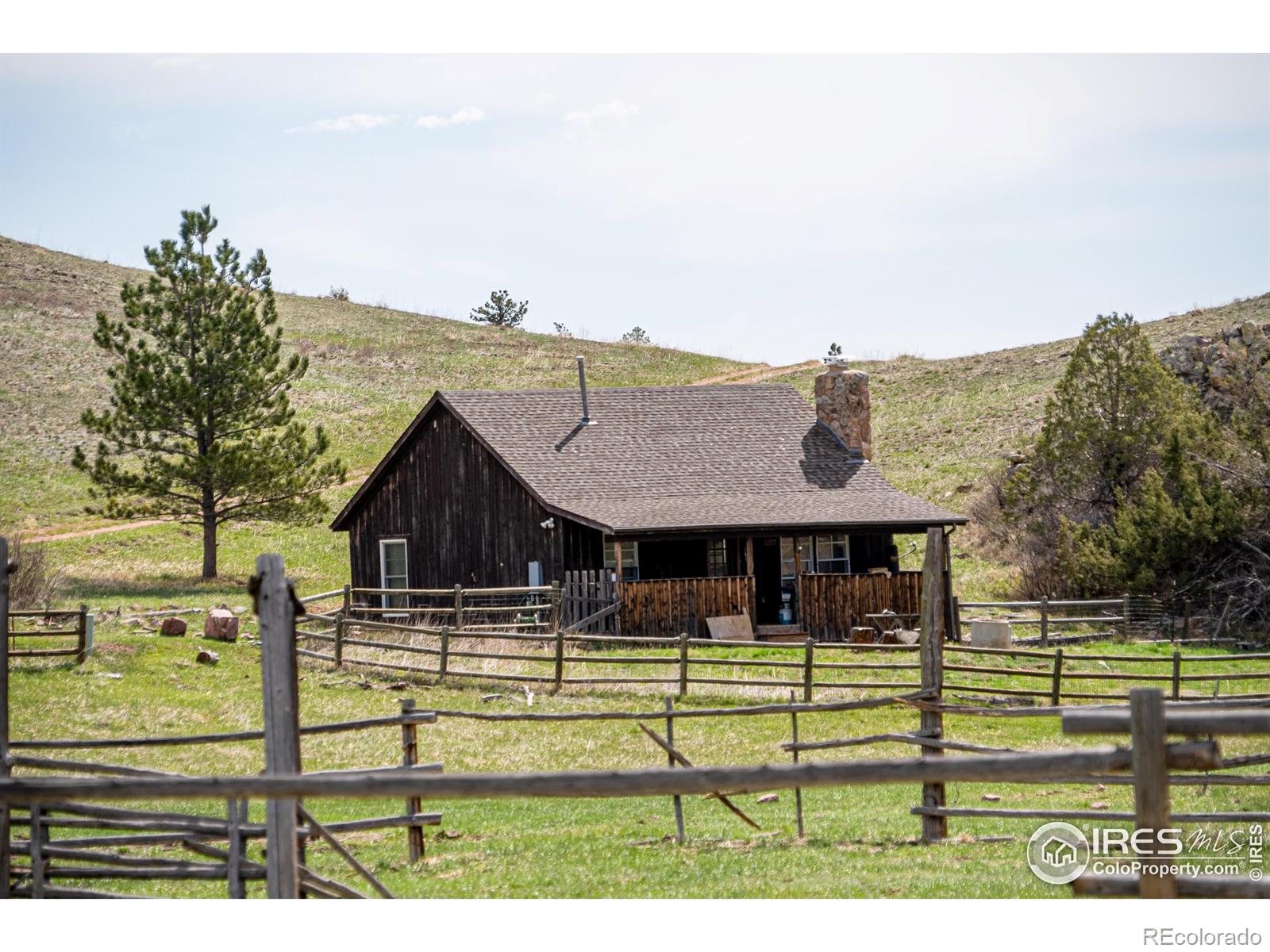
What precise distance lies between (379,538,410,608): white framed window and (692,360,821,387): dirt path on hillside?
4087cm

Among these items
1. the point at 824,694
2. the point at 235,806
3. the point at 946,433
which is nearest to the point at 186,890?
the point at 235,806

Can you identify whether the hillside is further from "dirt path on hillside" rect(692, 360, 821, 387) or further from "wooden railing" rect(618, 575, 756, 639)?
"wooden railing" rect(618, 575, 756, 639)

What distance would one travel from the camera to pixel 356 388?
233 ft

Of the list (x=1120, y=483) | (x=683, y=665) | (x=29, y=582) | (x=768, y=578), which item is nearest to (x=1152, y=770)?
(x=683, y=665)

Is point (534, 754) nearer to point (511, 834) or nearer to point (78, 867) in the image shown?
point (511, 834)

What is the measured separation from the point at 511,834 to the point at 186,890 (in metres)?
3.58

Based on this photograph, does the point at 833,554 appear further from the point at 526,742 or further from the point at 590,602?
the point at 526,742

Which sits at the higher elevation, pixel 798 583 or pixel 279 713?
pixel 279 713

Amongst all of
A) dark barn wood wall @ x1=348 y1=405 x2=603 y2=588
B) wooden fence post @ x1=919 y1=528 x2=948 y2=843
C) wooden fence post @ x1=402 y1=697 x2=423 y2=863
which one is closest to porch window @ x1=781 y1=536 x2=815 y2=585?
dark barn wood wall @ x1=348 y1=405 x2=603 y2=588

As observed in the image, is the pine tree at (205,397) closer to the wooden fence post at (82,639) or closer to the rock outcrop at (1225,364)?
the wooden fence post at (82,639)

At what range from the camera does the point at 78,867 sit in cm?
999

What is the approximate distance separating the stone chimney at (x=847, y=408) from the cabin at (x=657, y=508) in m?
0.05

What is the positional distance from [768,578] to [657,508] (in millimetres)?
3206

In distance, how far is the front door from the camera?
3019 centimetres
